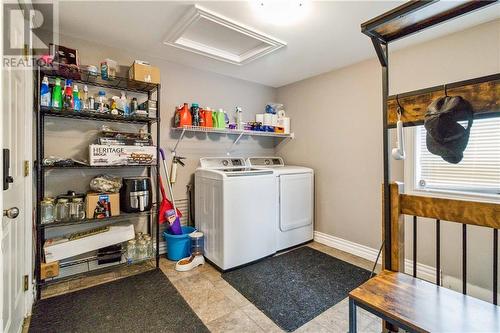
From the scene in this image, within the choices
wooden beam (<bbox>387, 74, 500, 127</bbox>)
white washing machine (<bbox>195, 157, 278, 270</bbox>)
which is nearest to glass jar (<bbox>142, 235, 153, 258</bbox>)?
white washing machine (<bbox>195, 157, 278, 270</bbox>)

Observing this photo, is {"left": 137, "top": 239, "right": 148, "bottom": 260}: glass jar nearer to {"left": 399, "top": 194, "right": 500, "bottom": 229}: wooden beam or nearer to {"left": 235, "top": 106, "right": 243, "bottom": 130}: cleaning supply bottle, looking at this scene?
{"left": 235, "top": 106, "right": 243, "bottom": 130}: cleaning supply bottle

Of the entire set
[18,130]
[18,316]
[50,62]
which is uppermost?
[50,62]

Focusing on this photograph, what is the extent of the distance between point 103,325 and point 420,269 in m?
2.84

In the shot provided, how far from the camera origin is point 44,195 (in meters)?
2.28

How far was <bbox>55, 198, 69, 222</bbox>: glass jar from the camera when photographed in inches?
84.0

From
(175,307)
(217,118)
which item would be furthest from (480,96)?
(217,118)

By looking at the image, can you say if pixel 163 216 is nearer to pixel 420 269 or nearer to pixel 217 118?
pixel 217 118

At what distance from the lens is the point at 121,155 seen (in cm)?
233

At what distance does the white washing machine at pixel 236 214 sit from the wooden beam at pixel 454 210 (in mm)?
1542

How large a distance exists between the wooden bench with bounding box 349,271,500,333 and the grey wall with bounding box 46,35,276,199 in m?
2.44

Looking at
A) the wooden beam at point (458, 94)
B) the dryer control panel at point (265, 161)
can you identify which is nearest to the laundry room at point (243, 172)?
the wooden beam at point (458, 94)

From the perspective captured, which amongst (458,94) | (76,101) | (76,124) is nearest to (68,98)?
(76,101)

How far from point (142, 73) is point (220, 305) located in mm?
2217
